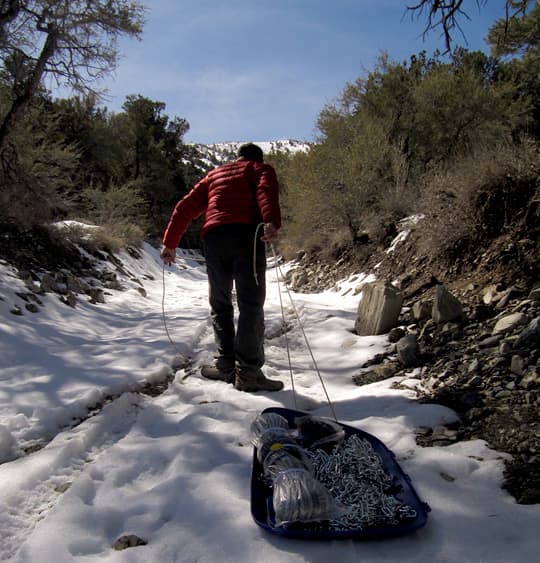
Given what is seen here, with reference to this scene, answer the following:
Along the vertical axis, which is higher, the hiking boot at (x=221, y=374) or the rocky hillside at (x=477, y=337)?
the rocky hillside at (x=477, y=337)

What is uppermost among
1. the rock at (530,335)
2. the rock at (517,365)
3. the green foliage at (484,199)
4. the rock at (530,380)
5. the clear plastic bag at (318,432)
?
the green foliage at (484,199)

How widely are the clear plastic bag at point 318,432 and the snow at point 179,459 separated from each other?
11.4 inches

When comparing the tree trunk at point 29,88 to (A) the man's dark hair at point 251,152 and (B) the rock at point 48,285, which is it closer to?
(B) the rock at point 48,285

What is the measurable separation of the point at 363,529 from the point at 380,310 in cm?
279

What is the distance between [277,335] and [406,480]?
312 cm

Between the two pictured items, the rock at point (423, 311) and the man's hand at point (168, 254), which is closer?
the man's hand at point (168, 254)

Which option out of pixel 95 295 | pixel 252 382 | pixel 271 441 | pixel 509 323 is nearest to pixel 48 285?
pixel 95 295

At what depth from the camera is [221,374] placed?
3.29 meters

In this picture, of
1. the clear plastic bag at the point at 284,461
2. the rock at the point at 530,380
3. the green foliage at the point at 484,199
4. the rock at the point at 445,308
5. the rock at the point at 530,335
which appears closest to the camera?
the clear plastic bag at the point at 284,461

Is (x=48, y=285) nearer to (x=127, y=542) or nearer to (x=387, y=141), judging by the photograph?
(x=127, y=542)

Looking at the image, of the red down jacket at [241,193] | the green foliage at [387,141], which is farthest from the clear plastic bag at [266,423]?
the green foliage at [387,141]

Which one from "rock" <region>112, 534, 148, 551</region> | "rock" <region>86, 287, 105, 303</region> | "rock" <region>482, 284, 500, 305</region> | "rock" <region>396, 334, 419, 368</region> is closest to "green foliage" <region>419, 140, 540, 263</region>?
"rock" <region>482, 284, 500, 305</region>

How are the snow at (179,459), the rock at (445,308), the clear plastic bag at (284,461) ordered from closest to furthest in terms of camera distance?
the snow at (179,459) → the clear plastic bag at (284,461) → the rock at (445,308)

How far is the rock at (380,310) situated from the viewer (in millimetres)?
3990
